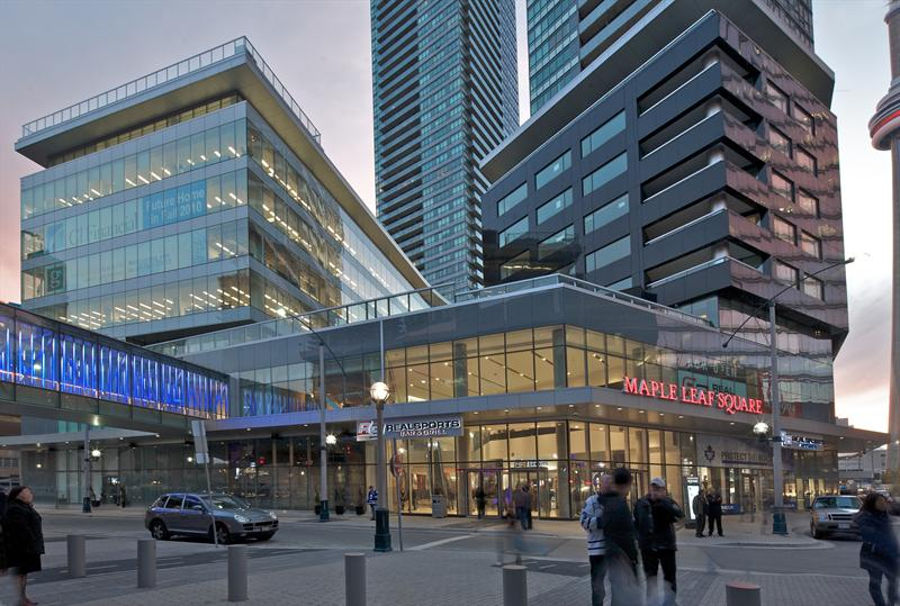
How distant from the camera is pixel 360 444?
4072 cm

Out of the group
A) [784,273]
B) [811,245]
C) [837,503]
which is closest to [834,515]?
[837,503]

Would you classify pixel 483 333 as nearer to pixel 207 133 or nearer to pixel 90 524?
pixel 90 524

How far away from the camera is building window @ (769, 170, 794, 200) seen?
191 feet

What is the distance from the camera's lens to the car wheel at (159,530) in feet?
80.7

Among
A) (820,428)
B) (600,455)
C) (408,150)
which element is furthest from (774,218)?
(408,150)

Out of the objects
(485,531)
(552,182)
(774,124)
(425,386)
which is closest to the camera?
(485,531)

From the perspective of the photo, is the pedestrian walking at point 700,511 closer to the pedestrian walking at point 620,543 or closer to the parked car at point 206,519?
the parked car at point 206,519

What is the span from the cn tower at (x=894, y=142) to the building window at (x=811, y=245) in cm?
2411

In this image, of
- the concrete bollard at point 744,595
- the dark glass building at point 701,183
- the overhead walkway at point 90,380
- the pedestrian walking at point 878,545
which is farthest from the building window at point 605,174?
the concrete bollard at point 744,595

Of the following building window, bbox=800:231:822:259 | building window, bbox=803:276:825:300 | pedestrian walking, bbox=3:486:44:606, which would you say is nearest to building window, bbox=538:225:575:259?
building window, bbox=800:231:822:259

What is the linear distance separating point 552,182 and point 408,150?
4516 inches

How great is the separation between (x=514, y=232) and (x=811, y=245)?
25423 mm

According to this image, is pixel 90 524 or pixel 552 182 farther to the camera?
A: pixel 552 182

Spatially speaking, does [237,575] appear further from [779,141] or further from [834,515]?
[779,141]
